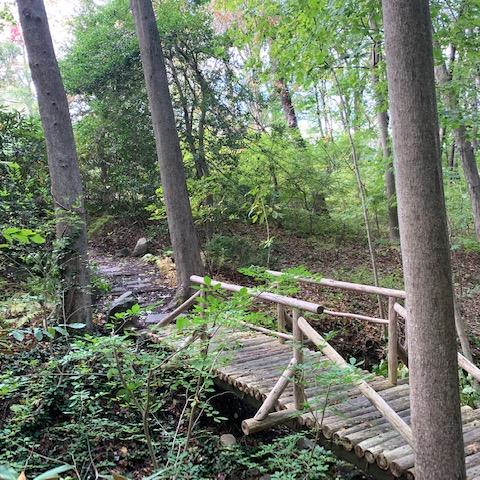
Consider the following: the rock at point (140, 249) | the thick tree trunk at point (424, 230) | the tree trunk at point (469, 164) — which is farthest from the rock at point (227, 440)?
the tree trunk at point (469, 164)

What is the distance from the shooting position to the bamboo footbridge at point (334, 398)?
10.8 ft

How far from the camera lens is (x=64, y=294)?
5.68 meters

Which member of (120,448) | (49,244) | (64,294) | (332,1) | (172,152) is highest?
(332,1)

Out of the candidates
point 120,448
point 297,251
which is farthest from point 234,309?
point 297,251

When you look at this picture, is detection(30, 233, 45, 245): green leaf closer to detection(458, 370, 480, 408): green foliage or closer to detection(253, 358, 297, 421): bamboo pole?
detection(253, 358, 297, 421): bamboo pole

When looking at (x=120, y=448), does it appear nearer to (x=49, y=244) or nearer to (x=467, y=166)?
(x=49, y=244)

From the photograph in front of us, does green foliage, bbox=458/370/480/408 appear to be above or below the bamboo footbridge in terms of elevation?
below

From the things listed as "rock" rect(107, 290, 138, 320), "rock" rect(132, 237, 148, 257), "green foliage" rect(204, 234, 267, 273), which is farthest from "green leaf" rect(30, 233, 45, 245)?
"rock" rect(132, 237, 148, 257)

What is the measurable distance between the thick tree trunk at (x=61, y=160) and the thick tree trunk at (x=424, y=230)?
433cm

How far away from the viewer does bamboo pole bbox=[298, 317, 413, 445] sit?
128 inches

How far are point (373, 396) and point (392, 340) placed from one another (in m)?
0.99

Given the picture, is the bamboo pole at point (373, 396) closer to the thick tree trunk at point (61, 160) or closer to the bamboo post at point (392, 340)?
the bamboo post at point (392, 340)

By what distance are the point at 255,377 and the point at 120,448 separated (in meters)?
1.53

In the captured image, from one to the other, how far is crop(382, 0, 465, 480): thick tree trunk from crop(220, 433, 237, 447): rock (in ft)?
9.20
